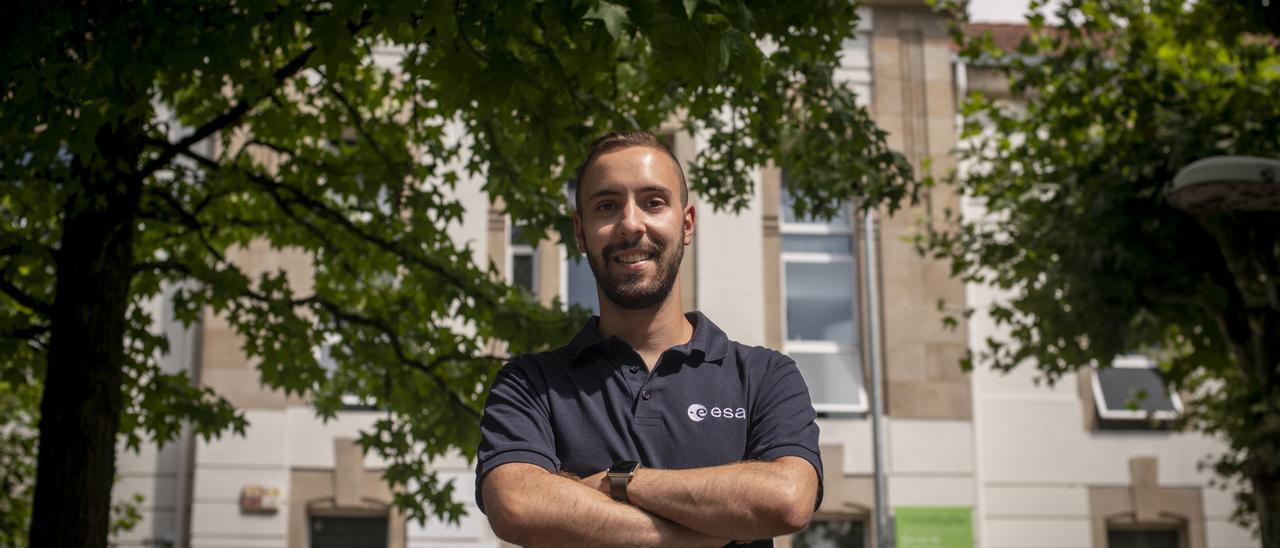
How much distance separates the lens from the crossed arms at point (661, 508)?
2.92m

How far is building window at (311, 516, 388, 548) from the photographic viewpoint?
1794 centimetres

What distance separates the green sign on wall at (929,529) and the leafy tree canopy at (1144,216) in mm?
4586

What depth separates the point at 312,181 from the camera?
995cm

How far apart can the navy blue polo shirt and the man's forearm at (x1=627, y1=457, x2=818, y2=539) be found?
12 centimetres

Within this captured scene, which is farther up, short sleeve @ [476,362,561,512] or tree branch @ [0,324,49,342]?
tree branch @ [0,324,49,342]

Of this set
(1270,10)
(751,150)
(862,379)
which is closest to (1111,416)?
(862,379)

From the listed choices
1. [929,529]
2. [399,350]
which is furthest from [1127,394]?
[399,350]

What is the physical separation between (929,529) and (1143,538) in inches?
134

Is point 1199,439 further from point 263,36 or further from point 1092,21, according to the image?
point 263,36

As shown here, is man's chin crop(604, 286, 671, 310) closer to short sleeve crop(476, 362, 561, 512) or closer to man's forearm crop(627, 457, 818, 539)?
short sleeve crop(476, 362, 561, 512)

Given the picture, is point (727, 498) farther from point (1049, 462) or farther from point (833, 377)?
point (1049, 462)

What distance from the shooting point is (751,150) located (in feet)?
31.2

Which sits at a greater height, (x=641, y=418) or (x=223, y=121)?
(x=223, y=121)

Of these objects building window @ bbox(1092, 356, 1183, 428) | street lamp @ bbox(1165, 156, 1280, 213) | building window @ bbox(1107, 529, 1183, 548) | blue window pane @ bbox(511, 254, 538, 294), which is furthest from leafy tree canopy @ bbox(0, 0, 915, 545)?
building window @ bbox(1107, 529, 1183, 548)
